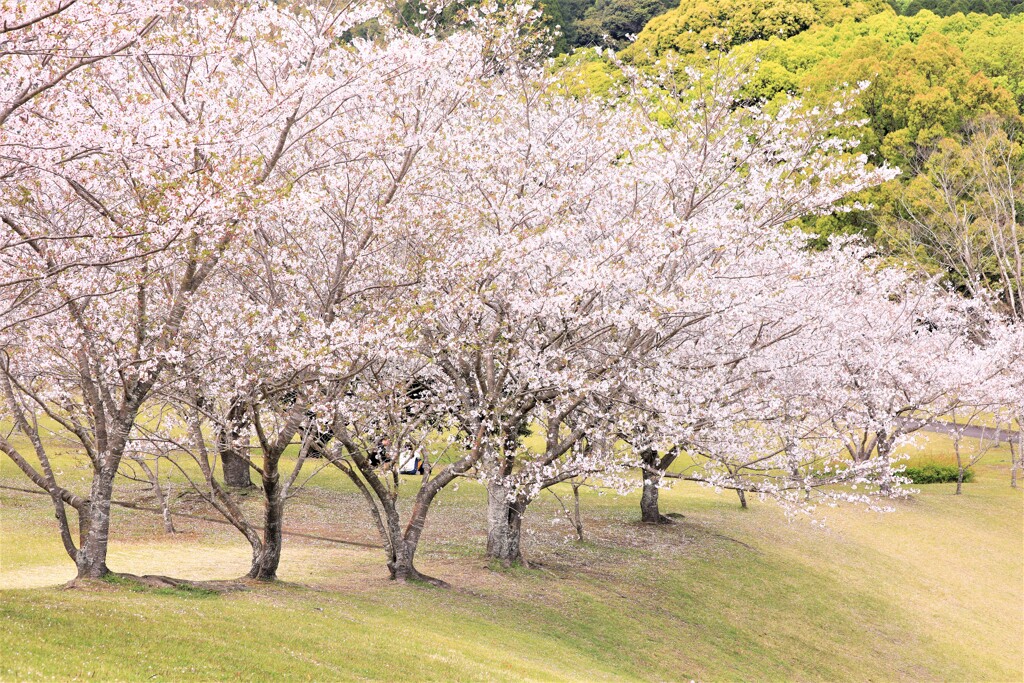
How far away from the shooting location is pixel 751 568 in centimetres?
2450

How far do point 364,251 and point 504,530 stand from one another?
9.04m

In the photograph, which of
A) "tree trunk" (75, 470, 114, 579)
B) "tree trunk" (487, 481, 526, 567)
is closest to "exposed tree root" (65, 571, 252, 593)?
"tree trunk" (75, 470, 114, 579)

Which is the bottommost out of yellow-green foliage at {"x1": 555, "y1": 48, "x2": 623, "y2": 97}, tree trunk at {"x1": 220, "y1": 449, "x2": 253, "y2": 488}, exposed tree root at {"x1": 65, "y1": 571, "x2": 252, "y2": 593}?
exposed tree root at {"x1": 65, "y1": 571, "x2": 252, "y2": 593}

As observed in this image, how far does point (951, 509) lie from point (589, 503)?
15.0m

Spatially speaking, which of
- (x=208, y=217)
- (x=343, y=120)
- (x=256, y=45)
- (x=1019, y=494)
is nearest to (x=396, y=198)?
(x=343, y=120)

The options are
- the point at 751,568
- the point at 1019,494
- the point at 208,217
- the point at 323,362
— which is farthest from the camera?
the point at 1019,494

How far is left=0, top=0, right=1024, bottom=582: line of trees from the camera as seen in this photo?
10820 millimetres

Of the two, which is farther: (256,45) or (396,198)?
(396,198)

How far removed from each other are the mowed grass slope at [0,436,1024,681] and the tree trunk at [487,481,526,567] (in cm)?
56

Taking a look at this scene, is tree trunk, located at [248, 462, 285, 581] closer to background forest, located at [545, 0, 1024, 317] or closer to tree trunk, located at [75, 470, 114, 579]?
tree trunk, located at [75, 470, 114, 579]

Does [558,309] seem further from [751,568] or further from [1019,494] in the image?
[1019,494]

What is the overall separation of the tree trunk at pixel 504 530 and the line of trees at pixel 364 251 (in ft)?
0.42

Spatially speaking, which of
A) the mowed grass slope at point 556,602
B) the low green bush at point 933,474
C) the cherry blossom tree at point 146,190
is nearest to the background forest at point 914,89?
the low green bush at point 933,474

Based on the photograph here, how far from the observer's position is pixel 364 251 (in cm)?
1416
